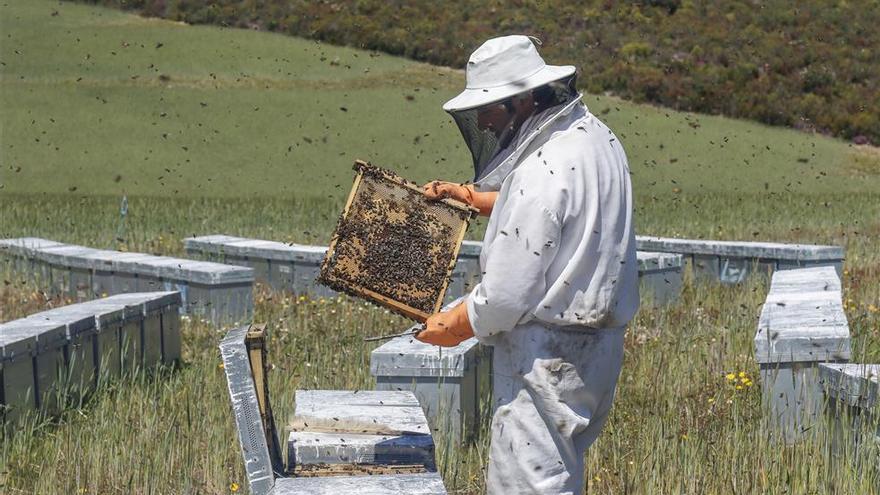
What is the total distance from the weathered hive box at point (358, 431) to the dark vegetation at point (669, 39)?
37795 mm

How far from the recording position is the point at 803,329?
6.70 m

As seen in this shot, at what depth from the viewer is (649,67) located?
45.4 meters

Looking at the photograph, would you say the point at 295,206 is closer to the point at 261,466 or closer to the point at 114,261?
the point at 114,261

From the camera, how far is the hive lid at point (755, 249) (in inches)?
472

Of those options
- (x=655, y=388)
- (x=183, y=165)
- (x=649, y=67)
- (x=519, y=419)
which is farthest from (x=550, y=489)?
(x=649, y=67)

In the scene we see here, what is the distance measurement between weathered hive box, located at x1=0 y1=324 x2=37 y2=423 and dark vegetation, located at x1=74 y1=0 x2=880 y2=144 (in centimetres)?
3679

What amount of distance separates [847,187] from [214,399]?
2782 centimetres

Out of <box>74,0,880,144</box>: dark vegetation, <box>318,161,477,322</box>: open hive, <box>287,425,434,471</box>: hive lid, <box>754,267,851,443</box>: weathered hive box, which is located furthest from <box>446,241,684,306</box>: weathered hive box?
<box>74,0,880,144</box>: dark vegetation

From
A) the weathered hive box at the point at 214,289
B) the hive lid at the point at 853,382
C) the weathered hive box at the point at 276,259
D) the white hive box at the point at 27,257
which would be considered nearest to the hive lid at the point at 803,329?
the hive lid at the point at 853,382

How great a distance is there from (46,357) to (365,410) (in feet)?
9.88

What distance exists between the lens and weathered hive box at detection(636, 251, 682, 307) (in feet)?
38.0

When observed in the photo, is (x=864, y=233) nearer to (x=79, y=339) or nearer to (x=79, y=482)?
(x=79, y=339)

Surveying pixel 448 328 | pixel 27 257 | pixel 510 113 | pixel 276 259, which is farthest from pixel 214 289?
pixel 510 113

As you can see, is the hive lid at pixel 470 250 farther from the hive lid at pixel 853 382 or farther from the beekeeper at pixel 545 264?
the beekeeper at pixel 545 264
